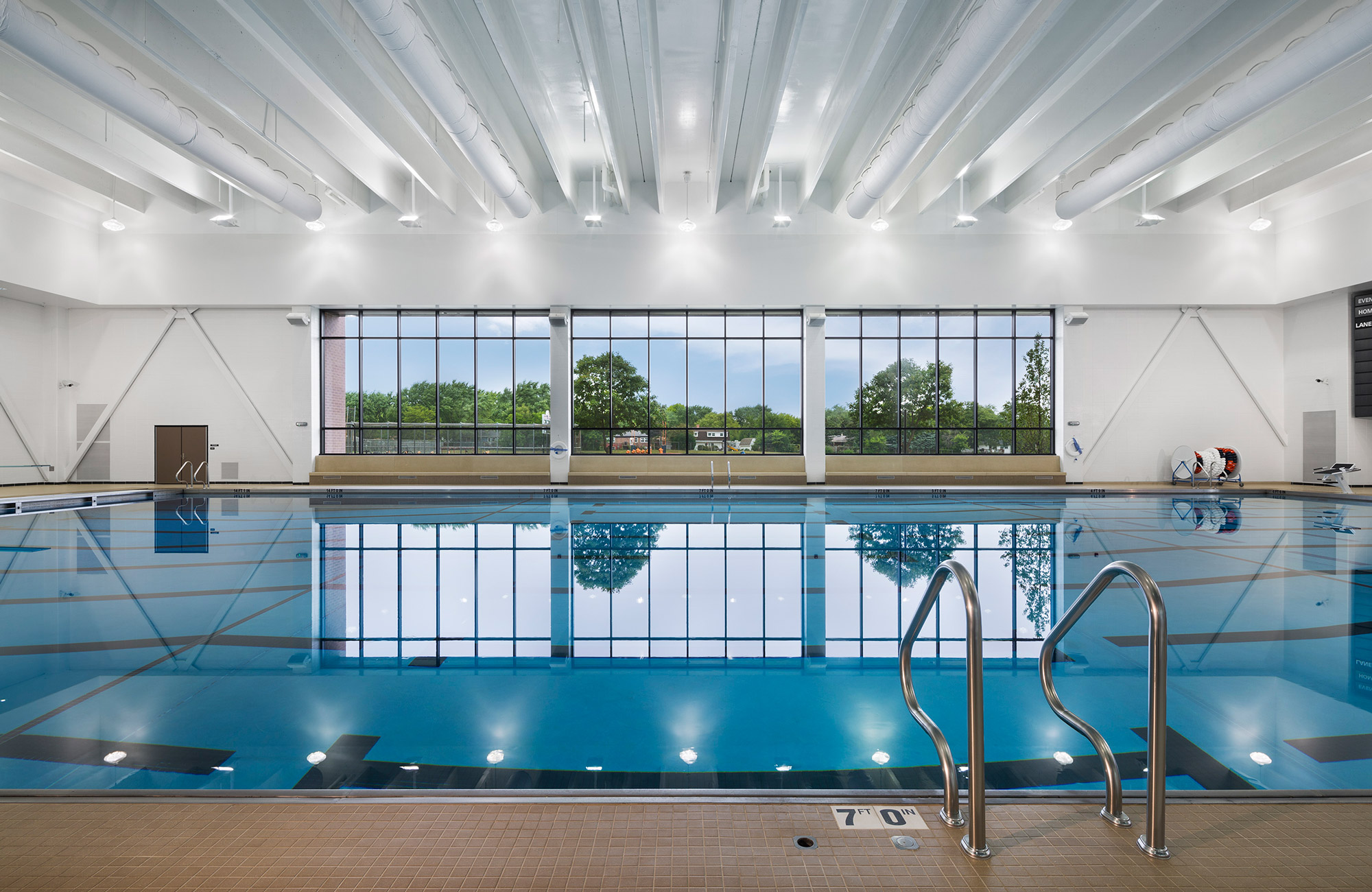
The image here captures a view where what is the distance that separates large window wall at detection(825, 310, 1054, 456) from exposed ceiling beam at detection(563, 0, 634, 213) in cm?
636

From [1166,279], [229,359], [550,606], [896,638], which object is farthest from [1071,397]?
[229,359]

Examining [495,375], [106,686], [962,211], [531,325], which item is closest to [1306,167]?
[962,211]

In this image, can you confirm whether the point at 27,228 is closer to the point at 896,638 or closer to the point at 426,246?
the point at 426,246

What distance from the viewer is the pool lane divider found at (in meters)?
2.47

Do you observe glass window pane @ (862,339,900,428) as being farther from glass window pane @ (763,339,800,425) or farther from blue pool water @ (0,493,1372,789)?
blue pool water @ (0,493,1372,789)

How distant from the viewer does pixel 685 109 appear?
11.0m

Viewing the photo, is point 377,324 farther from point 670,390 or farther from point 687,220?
point 670,390

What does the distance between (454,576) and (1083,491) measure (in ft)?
42.3

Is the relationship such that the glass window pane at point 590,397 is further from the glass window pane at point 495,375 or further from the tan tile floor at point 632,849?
the tan tile floor at point 632,849

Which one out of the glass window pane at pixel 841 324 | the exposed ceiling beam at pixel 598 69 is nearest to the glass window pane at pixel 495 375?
the glass window pane at pixel 841 324

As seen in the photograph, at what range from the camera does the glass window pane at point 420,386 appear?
2934 cm

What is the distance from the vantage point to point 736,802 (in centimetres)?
206

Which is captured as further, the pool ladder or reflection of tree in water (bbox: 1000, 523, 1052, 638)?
reflection of tree in water (bbox: 1000, 523, 1052, 638)

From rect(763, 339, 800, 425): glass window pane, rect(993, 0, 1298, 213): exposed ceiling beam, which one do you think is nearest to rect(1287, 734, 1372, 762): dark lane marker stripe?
rect(993, 0, 1298, 213): exposed ceiling beam
